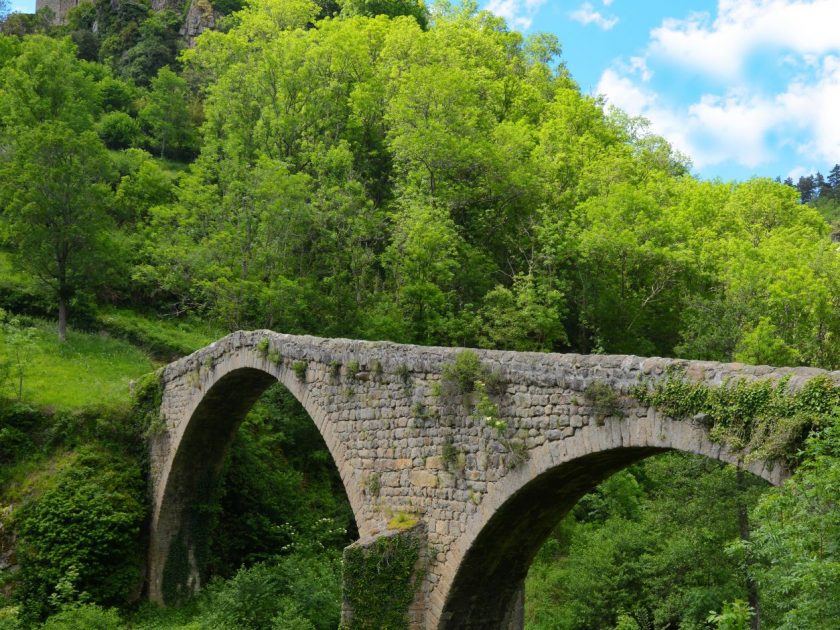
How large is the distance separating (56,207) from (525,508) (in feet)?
60.5

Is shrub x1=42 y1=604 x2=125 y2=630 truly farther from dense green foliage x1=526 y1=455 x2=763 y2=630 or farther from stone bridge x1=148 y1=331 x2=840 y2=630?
dense green foliage x1=526 y1=455 x2=763 y2=630

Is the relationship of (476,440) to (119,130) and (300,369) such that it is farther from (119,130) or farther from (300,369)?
(119,130)

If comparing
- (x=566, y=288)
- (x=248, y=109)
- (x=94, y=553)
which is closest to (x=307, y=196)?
(x=248, y=109)

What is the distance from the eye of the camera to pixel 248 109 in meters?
28.5

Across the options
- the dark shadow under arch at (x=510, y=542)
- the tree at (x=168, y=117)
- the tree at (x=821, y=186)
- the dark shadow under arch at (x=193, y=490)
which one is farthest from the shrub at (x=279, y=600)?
the tree at (x=821, y=186)

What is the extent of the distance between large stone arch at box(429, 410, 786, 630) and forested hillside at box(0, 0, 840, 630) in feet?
5.12

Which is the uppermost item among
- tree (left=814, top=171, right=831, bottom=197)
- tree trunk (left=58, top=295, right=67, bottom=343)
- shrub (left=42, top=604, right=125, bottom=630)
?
tree (left=814, top=171, right=831, bottom=197)

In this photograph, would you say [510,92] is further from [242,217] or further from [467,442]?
[467,442]

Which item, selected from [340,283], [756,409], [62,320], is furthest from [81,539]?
[756,409]

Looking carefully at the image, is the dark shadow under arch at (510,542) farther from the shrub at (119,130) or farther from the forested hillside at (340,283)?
the shrub at (119,130)

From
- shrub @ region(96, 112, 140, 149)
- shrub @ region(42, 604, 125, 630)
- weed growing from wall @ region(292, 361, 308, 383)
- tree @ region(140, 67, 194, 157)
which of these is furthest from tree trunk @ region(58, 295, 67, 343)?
tree @ region(140, 67, 194, 157)

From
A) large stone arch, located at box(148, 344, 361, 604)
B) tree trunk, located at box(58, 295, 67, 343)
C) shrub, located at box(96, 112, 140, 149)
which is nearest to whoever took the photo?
large stone arch, located at box(148, 344, 361, 604)

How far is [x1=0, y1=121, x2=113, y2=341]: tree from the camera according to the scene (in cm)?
2280

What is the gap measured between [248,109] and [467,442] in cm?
2163
